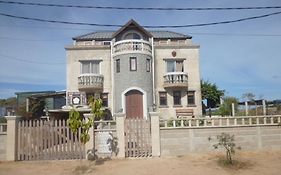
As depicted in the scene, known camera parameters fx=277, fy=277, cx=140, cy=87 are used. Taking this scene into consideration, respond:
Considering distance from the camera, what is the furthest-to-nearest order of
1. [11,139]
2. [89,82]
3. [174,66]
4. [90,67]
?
1. [174,66]
2. [90,67]
3. [89,82]
4. [11,139]

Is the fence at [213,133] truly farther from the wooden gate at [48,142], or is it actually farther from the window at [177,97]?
the window at [177,97]

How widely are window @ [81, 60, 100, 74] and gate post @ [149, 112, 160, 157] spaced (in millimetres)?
13268

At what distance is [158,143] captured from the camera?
484 inches

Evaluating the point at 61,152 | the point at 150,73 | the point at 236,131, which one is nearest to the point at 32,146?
the point at 61,152

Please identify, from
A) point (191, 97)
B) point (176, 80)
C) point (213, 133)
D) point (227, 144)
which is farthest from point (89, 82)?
point (227, 144)

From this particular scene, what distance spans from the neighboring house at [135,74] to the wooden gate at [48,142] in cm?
1030

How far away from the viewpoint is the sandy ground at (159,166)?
10.0 metres

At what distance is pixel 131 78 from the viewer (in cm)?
2242

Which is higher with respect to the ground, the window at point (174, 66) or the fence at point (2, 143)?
the window at point (174, 66)

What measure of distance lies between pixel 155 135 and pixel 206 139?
2395mm

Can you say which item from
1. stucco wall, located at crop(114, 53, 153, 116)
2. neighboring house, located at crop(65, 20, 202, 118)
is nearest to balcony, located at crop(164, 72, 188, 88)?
neighboring house, located at crop(65, 20, 202, 118)

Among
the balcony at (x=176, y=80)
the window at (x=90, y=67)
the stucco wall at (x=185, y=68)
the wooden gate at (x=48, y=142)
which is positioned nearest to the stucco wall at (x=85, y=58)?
the window at (x=90, y=67)

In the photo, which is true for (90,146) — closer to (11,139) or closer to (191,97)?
(11,139)

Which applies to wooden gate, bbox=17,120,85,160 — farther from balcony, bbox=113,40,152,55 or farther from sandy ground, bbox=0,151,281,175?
Answer: balcony, bbox=113,40,152,55
